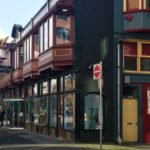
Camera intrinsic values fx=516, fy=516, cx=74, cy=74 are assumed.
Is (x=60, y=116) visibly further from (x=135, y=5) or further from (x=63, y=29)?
(x=135, y=5)

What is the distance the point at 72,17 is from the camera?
26.4 m

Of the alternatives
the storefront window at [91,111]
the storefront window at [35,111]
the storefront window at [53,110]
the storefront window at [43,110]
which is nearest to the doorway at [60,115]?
the storefront window at [53,110]

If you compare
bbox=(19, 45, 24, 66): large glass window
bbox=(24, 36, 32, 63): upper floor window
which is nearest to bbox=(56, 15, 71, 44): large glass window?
bbox=(24, 36, 32, 63): upper floor window

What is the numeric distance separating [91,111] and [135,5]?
226 inches

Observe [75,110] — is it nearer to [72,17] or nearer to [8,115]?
[72,17]

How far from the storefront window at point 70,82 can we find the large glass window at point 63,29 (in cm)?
181

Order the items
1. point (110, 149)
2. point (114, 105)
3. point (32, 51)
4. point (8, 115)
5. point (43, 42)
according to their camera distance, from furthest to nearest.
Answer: point (8, 115)
point (32, 51)
point (43, 42)
point (114, 105)
point (110, 149)

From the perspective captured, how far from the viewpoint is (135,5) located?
25641 mm

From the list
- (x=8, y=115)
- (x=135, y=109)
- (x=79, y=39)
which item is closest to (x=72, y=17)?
(x=79, y=39)

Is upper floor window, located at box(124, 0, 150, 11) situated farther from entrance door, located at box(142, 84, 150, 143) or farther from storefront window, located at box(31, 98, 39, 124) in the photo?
storefront window, located at box(31, 98, 39, 124)

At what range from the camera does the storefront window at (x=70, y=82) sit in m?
26.3

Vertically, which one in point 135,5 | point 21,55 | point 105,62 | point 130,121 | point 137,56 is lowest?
point 130,121

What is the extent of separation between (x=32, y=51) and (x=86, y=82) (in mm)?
9924

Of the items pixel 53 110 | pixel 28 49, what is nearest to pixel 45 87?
pixel 53 110
